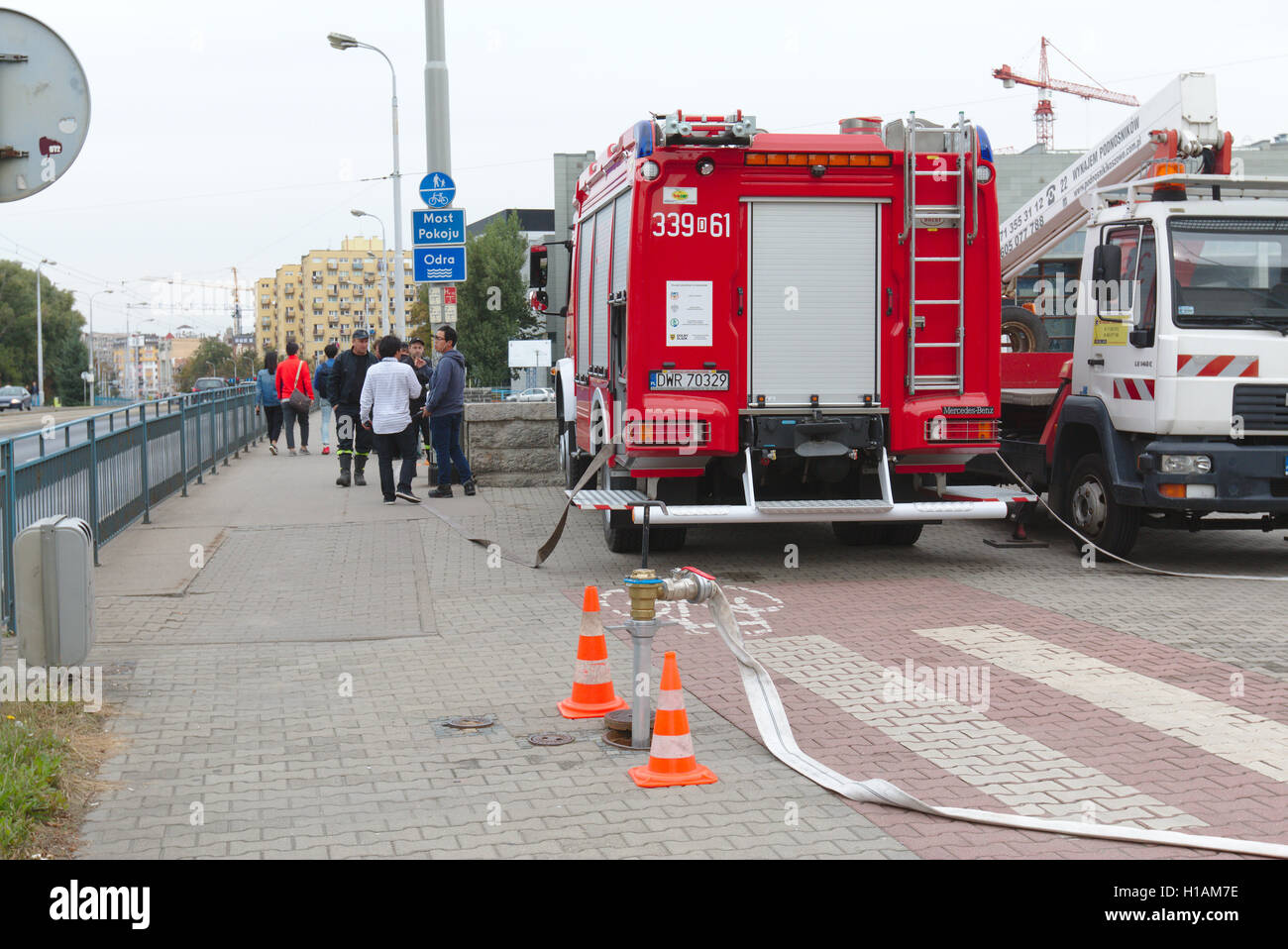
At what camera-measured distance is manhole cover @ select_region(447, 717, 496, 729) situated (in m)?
6.53

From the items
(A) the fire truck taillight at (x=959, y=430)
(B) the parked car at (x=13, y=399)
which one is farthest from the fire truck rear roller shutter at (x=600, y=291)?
(B) the parked car at (x=13, y=399)

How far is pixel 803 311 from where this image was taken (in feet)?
35.5

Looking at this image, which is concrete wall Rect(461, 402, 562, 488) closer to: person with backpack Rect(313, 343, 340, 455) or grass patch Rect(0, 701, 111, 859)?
person with backpack Rect(313, 343, 340, 455)

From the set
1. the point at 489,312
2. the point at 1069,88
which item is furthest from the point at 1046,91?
the point at 489,312

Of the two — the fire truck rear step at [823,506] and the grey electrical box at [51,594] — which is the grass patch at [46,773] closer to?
the grey electrical box at [51,594]

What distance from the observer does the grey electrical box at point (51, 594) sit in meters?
6.96

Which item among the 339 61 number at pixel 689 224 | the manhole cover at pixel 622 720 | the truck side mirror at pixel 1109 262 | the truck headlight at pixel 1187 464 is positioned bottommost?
the manhole cover at pixel 622 720

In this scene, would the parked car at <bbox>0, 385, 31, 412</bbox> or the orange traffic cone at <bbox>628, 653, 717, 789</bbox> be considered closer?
the orange traffic cone at <bbox>628, 653, 717, 789</bbox>

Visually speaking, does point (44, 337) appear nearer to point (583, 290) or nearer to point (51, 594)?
point (583, 290)

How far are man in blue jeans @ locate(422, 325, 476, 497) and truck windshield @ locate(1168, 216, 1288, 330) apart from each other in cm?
797

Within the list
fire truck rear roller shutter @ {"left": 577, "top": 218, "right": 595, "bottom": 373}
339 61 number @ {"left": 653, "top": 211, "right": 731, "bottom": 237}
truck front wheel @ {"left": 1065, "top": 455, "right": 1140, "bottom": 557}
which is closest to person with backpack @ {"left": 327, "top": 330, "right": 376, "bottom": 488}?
fire truck rear roller shutter @ {"left": 577, "top": 218, "right": 595, "bottom": 373}

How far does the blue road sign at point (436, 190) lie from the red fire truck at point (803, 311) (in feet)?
22.1

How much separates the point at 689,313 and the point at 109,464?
5.63 m
